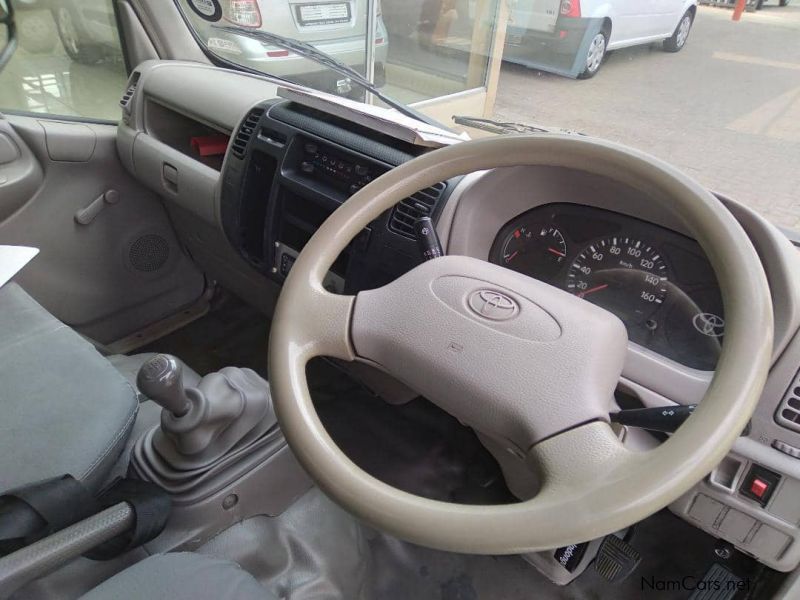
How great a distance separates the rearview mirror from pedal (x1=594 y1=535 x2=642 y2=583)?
84.5 inches

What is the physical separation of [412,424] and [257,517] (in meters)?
0.64

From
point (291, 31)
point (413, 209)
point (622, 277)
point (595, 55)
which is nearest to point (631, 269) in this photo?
point (622, 277)

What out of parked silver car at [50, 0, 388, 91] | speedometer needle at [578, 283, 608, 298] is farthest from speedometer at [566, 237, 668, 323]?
parked silver car at [50, 0, 388, 91]

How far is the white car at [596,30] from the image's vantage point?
1.46m

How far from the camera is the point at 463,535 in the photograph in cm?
57

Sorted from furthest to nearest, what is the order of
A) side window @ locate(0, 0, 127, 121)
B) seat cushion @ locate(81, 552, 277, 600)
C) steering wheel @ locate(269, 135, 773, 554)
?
side window @ locate(0, 0, 127, 121)
seat cushion @ locate(81, 552, 277, 600)
steering wheel @ locate(269, 135, 773, 554)

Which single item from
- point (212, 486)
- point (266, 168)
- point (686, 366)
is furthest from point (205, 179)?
point (686, 366)

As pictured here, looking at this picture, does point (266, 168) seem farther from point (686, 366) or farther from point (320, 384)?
point (686, 366)

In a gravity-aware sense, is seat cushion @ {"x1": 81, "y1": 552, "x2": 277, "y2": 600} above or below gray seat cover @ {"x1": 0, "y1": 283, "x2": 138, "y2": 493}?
above

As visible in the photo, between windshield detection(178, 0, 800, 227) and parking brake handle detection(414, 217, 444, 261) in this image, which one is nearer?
parking brake handle detection(414, 217, 444, 261)

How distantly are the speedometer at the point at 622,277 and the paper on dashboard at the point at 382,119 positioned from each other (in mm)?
361

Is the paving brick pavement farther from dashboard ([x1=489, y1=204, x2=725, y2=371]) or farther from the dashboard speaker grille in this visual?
the dashboard speaker grille

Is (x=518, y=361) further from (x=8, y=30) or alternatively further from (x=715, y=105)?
(x=8, y=30)

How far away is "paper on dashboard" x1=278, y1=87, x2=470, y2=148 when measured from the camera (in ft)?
3.95
